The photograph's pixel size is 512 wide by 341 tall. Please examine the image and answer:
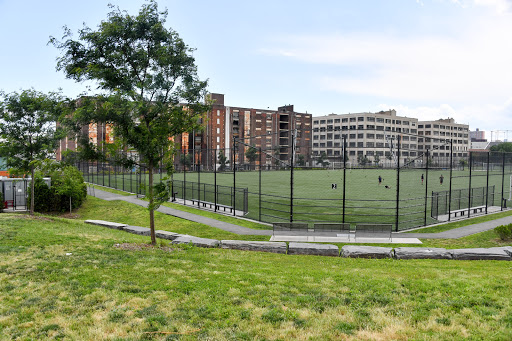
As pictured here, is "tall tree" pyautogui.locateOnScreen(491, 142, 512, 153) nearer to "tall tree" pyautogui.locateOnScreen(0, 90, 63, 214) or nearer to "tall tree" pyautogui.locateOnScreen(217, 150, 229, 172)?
"tall tree" pyautogui.locateOnScreen(217, 150, 229, 172)

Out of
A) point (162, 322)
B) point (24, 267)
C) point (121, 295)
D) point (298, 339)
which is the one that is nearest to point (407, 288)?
point (298, 339)

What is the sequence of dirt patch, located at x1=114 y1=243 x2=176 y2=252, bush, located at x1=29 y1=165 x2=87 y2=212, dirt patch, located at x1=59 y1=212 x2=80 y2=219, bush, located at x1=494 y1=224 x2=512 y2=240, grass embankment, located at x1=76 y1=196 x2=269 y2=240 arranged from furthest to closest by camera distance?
bush, located at x1=29 y1=165 x2=87 y2=212
dirt patch, located at x1=59 y1=212 x2=80 y2=219
grass embankment, located at x1=76 y1=196 x2=269 y2=240
bush, located at x1=494 y1=224 x2=512 y2=240
dirt patch, located at x1=114 y1=243 x2=176 y2=252

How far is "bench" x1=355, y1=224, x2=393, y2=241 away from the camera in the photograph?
15.6 meters

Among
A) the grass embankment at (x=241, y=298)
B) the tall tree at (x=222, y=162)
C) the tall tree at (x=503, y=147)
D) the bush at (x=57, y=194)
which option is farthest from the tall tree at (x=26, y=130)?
the tall tree at (x=503, y=147)

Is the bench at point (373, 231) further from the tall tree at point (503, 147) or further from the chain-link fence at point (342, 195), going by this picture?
the tall tree at point (503, 147)

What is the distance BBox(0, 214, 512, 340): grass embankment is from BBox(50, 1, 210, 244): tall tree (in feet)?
11.8

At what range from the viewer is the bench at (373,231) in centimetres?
1561

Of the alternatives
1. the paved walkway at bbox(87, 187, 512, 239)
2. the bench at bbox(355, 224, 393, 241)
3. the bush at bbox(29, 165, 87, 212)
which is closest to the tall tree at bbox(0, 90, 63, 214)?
the bush at bbox(29, 165, 87, 212)

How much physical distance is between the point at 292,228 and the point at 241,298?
988 cm

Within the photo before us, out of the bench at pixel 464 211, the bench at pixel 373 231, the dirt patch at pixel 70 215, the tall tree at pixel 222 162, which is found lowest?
the dirt patch at pixel 70 215

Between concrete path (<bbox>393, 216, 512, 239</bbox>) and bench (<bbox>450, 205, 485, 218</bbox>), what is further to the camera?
bench (<bbox>450, 205, 485, 218</bbox>)

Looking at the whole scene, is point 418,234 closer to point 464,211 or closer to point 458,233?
point 458,233

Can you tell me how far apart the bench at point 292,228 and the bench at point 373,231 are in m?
2.22

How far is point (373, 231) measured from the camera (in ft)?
51.6
